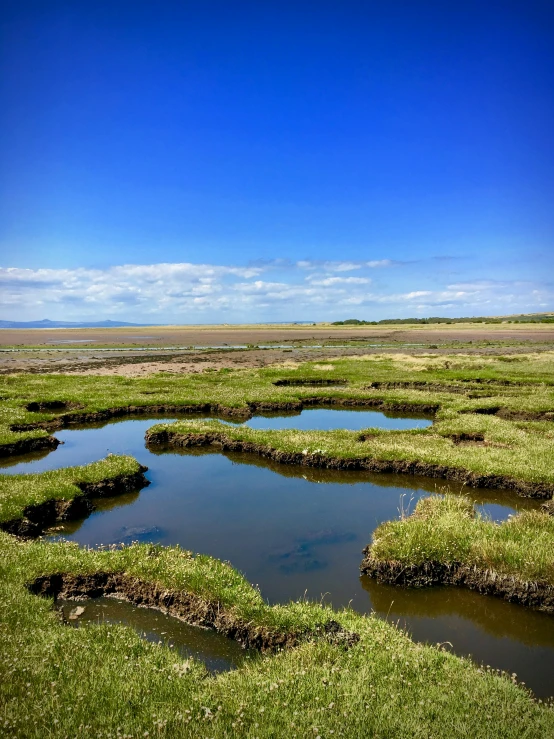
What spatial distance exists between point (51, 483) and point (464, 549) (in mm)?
14376

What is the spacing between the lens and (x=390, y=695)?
295 inches

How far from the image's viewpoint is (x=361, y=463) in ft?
73.0

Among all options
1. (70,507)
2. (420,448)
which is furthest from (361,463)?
(70,507)

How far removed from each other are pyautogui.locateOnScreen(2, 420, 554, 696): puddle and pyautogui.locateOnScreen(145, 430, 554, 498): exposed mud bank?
0.46 meters

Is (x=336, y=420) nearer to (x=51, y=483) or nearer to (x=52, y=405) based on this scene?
(x=51, y=483)

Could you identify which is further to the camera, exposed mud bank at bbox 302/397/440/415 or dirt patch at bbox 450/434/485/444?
exposed mud bank at bbox 302/397/440/415

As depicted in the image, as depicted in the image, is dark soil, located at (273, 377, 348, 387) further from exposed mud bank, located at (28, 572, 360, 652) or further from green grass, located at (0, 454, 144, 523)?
exposed mud bank, located at (28, 572, 360, 652)

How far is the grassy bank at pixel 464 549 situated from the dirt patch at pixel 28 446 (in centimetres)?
1955


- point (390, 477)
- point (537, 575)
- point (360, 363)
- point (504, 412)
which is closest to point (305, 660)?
point (537, 575)

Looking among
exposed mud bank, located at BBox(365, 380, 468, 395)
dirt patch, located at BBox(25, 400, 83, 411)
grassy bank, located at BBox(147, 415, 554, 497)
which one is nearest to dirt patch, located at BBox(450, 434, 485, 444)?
grassy bank, located at BBox(147, 415, 554, 497)

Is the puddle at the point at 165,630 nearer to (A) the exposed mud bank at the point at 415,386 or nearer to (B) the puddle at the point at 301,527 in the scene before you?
(B) the puddle at the point at 301,527

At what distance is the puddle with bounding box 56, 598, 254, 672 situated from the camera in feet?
32.0

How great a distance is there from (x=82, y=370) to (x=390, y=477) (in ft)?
156

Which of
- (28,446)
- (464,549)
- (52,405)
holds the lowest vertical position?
(464,549)
